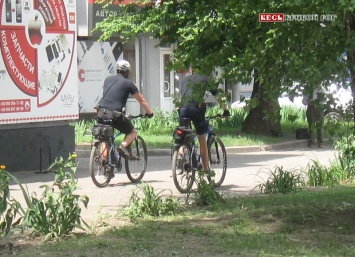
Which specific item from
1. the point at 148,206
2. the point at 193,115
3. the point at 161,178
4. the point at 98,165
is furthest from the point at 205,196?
the point at 161,178

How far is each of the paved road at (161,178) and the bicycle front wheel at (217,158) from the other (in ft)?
0.59

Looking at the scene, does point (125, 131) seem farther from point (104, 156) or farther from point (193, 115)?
point (193, 115)

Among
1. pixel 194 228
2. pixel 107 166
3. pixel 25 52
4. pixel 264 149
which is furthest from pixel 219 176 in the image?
pixel 264 149

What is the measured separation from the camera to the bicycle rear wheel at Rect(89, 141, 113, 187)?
13680 millimetres

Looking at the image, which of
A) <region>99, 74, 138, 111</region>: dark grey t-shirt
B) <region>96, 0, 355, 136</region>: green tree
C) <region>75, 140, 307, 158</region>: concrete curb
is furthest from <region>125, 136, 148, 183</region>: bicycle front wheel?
<region>75, 140, 307, 158</region>: concrete curb

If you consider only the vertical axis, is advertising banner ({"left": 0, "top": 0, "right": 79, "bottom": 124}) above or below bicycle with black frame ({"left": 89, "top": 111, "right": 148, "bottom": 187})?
above

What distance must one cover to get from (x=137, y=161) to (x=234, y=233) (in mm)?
5702

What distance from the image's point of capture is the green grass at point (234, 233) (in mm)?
8203

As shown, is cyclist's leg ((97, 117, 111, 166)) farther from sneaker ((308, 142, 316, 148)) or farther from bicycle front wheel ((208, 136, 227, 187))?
sneaker ((308, 142, 316, 148))

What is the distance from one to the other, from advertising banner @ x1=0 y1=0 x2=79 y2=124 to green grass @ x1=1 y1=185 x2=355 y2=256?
5.26m

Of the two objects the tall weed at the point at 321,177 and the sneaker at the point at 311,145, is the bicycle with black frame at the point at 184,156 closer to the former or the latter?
the tall weed at the point at 321,177

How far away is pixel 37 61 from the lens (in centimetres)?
1553

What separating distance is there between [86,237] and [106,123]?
198 inches

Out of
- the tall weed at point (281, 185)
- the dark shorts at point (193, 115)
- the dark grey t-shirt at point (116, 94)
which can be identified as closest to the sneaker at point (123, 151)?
the dark grey t-shirt at point (116, 94)
